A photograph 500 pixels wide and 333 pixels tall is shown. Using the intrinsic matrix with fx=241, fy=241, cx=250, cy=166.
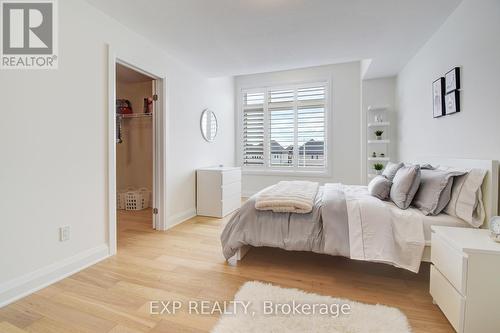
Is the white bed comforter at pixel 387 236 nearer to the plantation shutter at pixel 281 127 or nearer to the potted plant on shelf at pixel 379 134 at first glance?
the potted plant on shelf at pixel 379 134

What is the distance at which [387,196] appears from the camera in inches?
91.6

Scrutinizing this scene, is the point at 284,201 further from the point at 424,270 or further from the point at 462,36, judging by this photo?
the point at 462,36

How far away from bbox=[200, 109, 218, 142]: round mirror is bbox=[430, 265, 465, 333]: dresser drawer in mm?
3565

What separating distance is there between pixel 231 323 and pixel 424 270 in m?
1.78

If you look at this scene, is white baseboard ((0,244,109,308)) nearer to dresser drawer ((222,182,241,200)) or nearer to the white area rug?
the white area rug

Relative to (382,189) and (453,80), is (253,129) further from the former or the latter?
(453,80)

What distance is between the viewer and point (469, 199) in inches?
70.8

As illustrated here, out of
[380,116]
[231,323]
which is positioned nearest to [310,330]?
[231,323]

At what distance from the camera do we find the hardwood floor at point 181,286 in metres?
1.48

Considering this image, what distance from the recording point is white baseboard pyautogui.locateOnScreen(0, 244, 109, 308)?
167cm

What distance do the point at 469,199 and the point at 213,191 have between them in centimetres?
305

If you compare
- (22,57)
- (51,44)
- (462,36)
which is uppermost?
(462,36)


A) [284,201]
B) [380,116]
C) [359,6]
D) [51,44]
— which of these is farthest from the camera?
[380,116]

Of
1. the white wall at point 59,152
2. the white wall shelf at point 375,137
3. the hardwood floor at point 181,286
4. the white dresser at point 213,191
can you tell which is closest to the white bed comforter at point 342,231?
the hardwood floor at point 181,286
